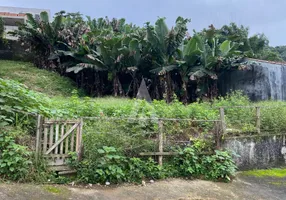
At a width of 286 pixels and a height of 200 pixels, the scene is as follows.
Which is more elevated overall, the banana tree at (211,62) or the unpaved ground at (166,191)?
the banana tree at (211,62)

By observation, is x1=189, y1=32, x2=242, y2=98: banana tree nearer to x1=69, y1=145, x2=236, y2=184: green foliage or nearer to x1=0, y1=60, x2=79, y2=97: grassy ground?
x1=0, y1=60, x2=79, y2=97: grassy ground

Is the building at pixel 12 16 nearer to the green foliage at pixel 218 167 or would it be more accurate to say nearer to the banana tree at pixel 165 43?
the banana tree at pixel 165 43

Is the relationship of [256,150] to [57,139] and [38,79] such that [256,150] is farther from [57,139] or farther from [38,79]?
[38,79]

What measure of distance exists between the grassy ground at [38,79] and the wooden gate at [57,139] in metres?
7.27

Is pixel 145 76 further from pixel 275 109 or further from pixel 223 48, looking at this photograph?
pixel 275 109

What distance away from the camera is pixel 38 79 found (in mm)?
12789

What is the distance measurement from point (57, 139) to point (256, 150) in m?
4.85

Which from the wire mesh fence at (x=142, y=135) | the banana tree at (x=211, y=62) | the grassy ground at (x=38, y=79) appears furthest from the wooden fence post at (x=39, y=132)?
the banana tree at (x=211, y=62)

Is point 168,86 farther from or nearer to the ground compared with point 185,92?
farther from the ground

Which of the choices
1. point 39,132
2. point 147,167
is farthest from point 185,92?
point 39,132

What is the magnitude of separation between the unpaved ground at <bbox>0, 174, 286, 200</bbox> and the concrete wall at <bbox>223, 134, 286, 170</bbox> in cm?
68

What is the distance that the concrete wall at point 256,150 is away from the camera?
22.4ft

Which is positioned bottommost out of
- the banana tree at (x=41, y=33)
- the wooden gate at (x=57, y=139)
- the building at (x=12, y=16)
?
the wooden gate at (x=57, y=139)

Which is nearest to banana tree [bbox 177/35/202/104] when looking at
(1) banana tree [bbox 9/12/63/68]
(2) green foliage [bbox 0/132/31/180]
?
(1) banana tree [bbox 9/12/63/68]
